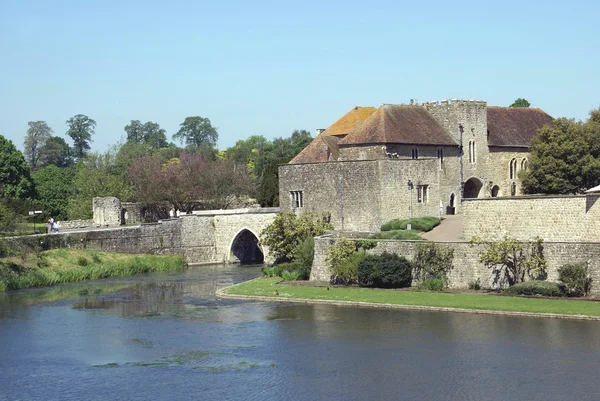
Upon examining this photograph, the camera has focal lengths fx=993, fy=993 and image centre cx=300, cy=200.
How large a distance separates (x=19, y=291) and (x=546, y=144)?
2956 cm

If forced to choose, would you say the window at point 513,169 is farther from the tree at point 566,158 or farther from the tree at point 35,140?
the tree at point 35,140

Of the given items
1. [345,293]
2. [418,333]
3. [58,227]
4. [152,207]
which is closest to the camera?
[418,333]

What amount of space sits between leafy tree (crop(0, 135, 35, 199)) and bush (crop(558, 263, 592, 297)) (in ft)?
163

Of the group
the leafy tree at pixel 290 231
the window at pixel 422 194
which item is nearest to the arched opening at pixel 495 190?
the window at pixel 422 194

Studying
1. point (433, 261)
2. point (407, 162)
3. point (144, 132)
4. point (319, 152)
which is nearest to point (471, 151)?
point (319, 152)

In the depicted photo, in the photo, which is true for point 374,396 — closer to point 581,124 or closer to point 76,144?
point 581,124

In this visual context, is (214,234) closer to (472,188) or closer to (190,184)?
(190,184)

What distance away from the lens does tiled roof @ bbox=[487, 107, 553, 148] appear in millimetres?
62469

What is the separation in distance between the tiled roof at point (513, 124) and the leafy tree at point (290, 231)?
16.2 meters

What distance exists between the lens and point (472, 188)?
61.6m

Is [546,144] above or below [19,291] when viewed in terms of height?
above

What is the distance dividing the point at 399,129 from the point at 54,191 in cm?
3799

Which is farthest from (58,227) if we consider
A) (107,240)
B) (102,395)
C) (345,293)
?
(102,395)

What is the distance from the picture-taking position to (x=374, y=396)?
2578 cm
